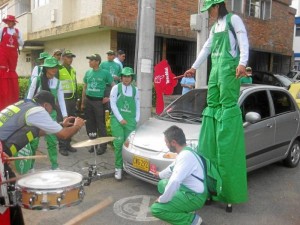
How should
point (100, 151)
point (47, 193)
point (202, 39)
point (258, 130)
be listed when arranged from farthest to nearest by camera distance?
point (202, 39)
point (100, 151)
point (258, 130)
point (47, 193)

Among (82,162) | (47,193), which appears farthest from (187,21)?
(47,193)

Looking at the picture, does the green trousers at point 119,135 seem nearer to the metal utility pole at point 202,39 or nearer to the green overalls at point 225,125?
the green overalls at point 225,125

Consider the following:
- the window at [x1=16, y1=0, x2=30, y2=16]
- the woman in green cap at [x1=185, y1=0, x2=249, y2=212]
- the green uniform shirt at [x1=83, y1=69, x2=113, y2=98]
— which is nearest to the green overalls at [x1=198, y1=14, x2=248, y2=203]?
the woman in green cap at [x1=185, y1=0, x2=249, y2=212]

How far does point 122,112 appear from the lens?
5.57 m

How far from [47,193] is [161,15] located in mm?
10657

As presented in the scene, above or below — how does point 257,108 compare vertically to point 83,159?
above

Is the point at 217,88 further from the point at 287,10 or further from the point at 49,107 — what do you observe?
the point at 287,10

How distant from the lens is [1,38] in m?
6.52

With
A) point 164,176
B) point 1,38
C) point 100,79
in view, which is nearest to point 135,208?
point 164,176

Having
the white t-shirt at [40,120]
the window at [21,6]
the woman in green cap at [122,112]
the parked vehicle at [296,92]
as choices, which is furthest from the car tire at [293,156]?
the window at [21,6]

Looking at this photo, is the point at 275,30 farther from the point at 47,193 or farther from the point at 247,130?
the point at 47,193

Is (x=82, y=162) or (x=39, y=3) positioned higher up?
(x=39, y=3)

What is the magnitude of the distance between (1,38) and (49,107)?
144 inches

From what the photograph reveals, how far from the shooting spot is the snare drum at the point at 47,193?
2.65 meters
